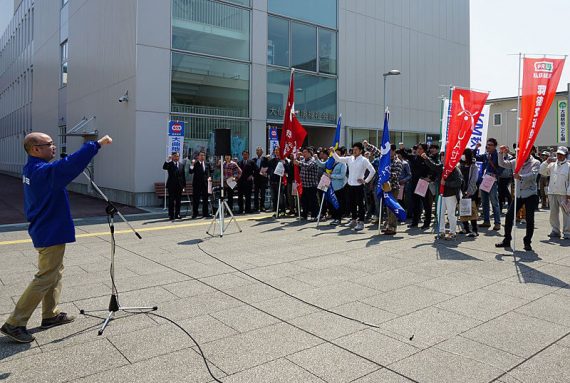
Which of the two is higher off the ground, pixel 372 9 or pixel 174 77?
pixel 372 9

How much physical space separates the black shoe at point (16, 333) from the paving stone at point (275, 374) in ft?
6.86

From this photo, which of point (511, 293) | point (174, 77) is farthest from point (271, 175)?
point (511, 293)

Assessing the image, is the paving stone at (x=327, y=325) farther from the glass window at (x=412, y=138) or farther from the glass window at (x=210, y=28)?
the glass window at (x=412, y=138)

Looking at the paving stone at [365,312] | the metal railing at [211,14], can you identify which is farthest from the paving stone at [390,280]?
the metal railing at [211,14]

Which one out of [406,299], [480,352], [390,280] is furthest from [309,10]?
[480,352]

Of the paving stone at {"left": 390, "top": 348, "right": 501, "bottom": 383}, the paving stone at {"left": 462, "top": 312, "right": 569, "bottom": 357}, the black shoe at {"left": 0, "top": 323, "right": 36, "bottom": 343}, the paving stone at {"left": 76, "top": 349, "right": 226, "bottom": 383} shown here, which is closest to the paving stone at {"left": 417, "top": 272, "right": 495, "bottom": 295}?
the paving stone at {"left": 462, "top": 312, "right": 569, "bottom": 357}

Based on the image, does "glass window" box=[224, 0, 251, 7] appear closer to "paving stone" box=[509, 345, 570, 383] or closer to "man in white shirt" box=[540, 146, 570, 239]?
"man in white shirt" box=[540, 146, 570, 239]

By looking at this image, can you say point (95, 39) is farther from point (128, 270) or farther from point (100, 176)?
point (128, 270)

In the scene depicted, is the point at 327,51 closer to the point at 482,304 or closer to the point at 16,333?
the point at 482,304

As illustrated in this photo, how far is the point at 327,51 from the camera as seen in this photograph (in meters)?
21.0

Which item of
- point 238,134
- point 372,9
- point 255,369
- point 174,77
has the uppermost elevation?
point 372,9

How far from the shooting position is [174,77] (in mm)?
16359

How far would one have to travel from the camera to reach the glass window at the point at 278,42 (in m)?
19.0

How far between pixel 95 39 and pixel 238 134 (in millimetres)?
7883
